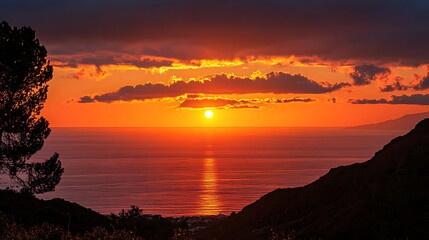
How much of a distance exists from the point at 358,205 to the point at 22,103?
2725 cm

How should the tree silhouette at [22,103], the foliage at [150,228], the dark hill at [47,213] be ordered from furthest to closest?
the tree silhouette at [22,103], the foliage at [150,228], the dark hill at [47,213]

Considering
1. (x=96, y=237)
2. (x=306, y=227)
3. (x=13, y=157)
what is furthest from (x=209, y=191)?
(x=96, y=237)

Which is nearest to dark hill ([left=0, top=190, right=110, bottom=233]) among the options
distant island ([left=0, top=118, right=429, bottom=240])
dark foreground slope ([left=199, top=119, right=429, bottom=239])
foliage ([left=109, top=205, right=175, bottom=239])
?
distant island ([left=0, top=118, right=429, bottom=240])

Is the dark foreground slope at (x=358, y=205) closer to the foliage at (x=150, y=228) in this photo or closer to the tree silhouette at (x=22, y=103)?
the foliage at (x=150, y=228)

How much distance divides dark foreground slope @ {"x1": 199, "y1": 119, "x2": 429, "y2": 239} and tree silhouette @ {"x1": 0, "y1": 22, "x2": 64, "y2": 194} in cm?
1514

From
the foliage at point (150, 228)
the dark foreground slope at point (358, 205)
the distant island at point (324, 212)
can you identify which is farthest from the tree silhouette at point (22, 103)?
the dark foreground slope at point (358, 205)

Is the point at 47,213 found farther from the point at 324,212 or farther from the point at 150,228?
the point at 324,212

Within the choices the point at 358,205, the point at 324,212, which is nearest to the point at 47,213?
the point at 324,212

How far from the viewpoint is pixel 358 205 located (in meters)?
29.1

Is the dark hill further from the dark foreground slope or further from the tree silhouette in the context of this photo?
the dark foreground slope

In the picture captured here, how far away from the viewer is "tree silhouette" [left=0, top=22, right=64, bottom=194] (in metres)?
41.0

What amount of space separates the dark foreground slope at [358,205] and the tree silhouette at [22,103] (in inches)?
596

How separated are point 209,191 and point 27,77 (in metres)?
100

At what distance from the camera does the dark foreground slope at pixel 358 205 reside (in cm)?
2738
